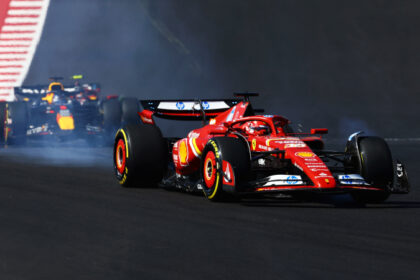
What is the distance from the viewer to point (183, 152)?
34.8 ft

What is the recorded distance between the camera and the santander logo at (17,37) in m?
37.4

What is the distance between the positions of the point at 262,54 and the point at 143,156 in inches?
835

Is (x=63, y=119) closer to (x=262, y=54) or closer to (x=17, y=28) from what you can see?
(x=262, y=54)

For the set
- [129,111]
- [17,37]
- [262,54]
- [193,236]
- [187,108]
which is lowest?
[193,236]

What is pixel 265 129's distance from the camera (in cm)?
1020

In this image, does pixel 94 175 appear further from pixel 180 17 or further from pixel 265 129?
pixel 180 17

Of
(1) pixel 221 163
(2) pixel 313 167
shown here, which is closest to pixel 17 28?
(1) pixel 221 163

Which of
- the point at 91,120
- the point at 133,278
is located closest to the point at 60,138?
the point at 91,120

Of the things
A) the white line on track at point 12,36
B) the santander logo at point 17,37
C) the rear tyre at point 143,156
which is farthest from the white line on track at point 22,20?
the rear tyre at point 143,156

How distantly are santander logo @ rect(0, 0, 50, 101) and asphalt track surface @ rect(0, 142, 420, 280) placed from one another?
89.0 feet

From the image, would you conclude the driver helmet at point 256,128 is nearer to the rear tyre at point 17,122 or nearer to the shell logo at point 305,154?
the shell logo at point 305,154

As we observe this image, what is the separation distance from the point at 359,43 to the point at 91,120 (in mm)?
11411

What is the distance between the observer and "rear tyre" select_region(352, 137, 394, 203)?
9.42 m

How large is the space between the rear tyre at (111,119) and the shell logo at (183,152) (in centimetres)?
1064
